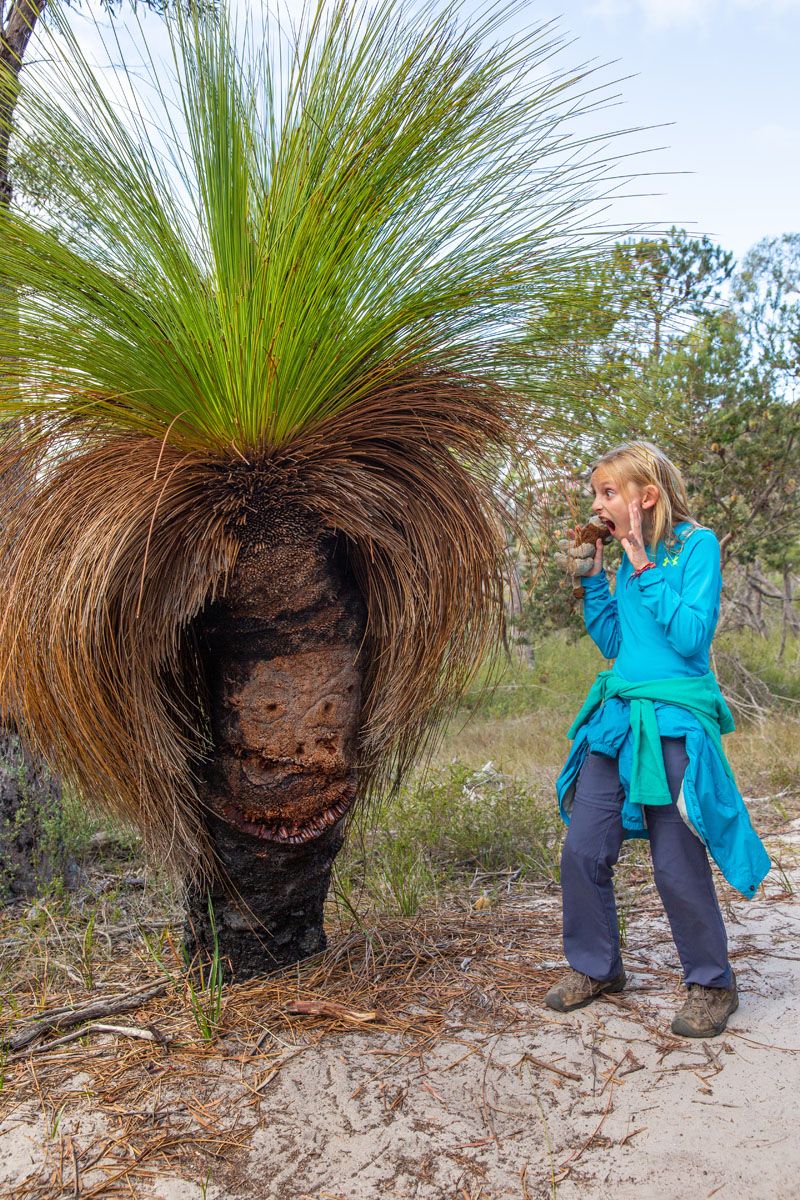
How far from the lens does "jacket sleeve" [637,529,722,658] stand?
2346 millimetres

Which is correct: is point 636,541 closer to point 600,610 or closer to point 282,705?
point 600,610

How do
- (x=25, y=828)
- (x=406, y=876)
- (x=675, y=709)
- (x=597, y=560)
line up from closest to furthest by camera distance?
(x=675, y=709)
(x=597, y=560)
(x=406, y=876)
(x=25, y=828)

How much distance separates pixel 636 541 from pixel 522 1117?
4.65ft

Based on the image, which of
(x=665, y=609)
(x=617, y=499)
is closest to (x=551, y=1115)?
(x=665, y=609)

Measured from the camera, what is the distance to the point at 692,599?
2.39 metres

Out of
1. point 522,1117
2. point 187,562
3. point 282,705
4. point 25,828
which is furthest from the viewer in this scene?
point 25,828

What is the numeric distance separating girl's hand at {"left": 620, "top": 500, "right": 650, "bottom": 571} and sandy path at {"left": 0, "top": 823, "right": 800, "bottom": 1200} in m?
1.21

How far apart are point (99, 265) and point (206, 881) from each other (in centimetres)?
161

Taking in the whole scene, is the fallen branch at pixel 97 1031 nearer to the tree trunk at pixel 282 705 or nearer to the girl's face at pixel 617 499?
the tree trunk at pixel 282 705

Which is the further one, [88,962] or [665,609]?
[88,962]

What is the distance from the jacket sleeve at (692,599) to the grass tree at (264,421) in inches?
17.5

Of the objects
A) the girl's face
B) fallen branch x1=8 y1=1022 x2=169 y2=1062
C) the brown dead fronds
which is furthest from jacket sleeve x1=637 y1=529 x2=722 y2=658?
fallen branch x1=8 y1=1022 x2=169 y2=1062

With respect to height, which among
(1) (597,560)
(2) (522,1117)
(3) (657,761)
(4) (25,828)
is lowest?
(2) (522,1117)

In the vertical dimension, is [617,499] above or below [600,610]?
above
